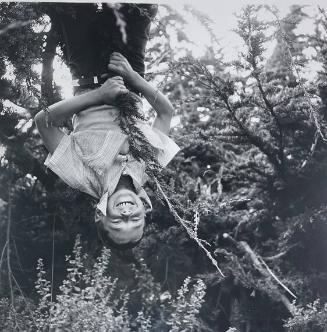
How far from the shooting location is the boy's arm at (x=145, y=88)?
47.2 inches

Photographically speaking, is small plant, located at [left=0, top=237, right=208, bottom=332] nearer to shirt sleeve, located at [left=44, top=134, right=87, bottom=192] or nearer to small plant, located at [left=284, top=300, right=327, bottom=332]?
small plant, located at [left=284, top=300, right=327, bottom=332]

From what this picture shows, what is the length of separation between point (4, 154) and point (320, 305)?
162cm

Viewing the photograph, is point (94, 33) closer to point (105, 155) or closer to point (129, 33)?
point (129, 33)

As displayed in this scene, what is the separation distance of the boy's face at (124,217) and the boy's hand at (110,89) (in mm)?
254

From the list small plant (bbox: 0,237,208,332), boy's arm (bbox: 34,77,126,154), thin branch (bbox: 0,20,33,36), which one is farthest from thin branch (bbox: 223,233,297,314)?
thin branch (bbox: 0,20,33,36)

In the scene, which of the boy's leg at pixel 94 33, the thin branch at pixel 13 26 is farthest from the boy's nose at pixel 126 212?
the thin branch at pixel 13 26

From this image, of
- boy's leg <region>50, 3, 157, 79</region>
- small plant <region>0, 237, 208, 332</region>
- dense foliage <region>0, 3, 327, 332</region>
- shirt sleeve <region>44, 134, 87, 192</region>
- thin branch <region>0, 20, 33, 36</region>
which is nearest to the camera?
thin branch <region>0, 20, 33, 36</region>

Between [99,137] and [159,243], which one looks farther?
[159,243]

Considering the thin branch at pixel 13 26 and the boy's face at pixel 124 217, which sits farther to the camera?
the boy's face at pixel 124 217

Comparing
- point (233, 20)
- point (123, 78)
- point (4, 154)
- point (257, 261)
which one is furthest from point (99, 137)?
point (257, 261)

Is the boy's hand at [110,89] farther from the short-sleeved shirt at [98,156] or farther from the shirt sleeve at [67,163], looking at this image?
the shirt sleeve at [67,163]

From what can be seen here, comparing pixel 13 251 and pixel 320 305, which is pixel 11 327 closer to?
pixel 13 251

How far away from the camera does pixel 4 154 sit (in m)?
2.09

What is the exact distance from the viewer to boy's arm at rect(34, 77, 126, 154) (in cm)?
116
